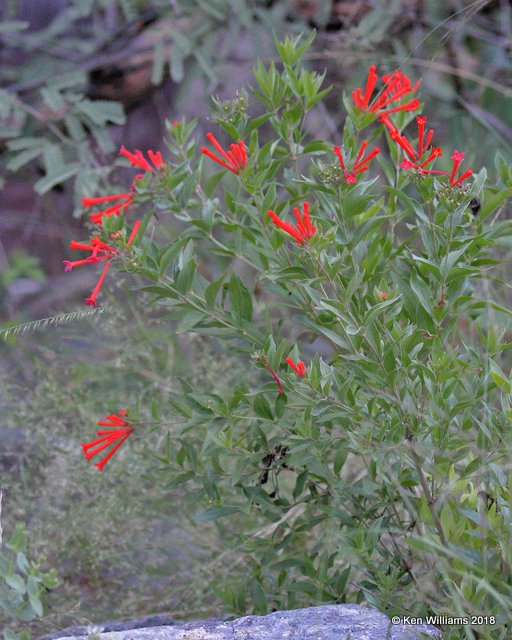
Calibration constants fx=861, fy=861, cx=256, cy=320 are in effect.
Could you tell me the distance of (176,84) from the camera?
4.47 meters

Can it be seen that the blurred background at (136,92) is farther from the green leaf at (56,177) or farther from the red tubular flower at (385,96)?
the red tubular flower at (385,96)

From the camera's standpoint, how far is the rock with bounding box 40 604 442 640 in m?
1.52

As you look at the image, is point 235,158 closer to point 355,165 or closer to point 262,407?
point 355,165

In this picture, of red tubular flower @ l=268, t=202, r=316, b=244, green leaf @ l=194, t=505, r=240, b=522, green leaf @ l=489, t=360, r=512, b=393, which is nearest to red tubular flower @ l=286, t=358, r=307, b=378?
red tubular flower @ l=268, t=202, r=316, b=244

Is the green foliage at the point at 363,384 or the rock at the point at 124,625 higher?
the green foliage at the point at 363,384

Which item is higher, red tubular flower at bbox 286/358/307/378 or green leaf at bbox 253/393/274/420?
red tubular flower at bbox 286/358/307/378

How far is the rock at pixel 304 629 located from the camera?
4.99ft

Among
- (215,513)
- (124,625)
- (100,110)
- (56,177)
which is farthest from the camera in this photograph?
(100,110)

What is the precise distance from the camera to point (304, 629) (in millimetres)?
1542

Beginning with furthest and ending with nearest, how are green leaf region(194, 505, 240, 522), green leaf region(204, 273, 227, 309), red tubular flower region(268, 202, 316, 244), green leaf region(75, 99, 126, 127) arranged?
green leaf region(75, 99, 126, 127), green leaf region(194, 505, 240, 522), green leaf region(204, 273, 227, 309), red tubular flower region(268, 202, 316, 244)

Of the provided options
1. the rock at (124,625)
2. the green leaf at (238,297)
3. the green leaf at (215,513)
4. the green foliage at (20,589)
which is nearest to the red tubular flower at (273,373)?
the green leaf at (238,297)

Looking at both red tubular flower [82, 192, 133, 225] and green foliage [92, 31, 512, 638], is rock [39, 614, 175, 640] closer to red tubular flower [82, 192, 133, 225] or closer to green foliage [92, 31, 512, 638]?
green foliage [92, 31, 512, 638]

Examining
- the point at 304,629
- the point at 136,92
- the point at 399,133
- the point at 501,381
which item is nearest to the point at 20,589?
the point at 304,629

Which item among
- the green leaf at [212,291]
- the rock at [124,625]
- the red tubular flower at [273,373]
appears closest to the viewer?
the red tubular flower at [273,373]
